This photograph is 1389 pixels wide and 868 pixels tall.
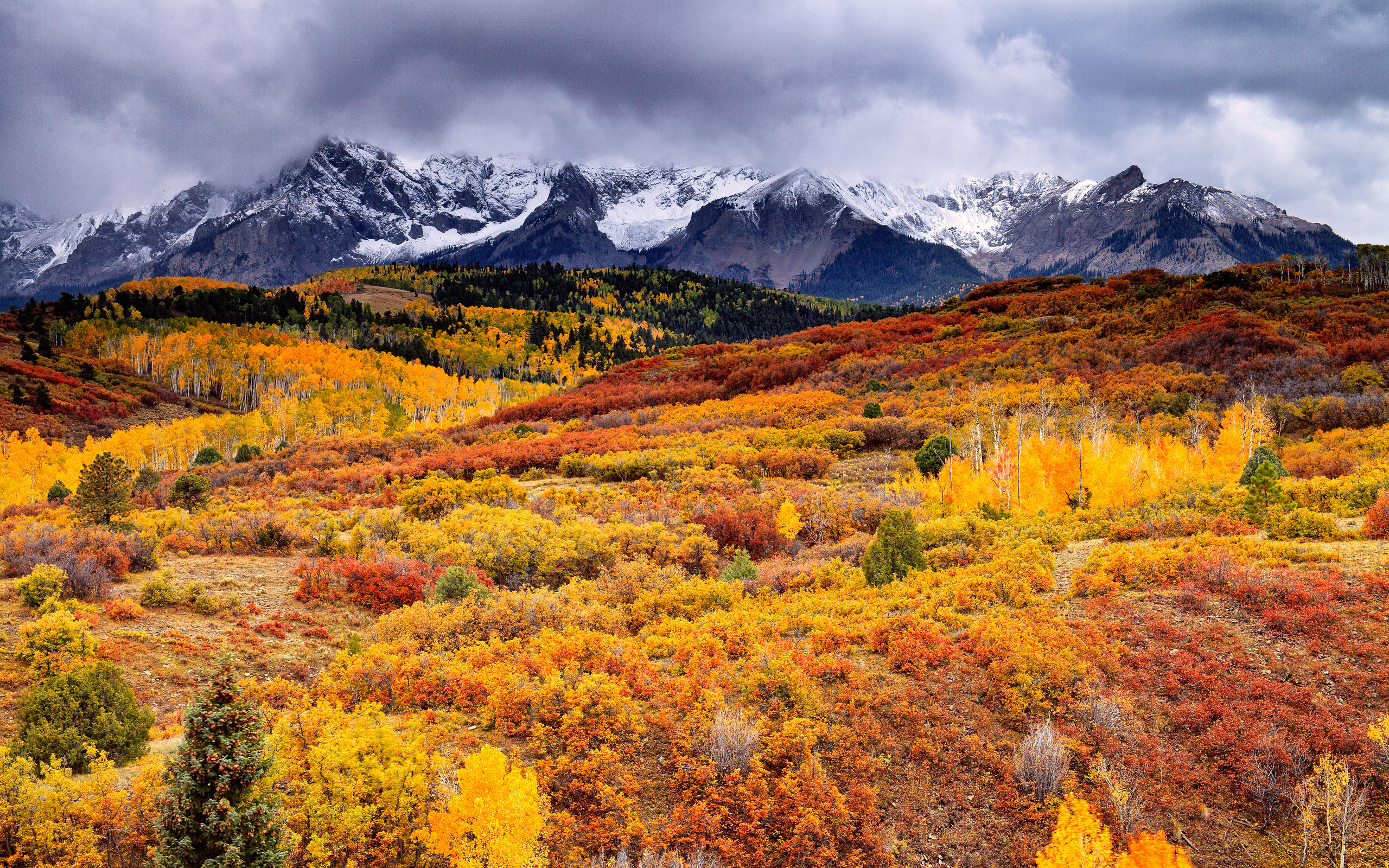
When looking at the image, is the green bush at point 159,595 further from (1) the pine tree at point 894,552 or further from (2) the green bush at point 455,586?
(1) the pine tree at point 894,552

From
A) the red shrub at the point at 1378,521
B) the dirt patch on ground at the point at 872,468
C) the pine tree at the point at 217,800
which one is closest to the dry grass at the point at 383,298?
the dirt patch on ground at the point at 872,468

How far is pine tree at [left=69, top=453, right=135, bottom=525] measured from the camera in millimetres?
16141

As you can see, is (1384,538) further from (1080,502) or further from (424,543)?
(424,543)

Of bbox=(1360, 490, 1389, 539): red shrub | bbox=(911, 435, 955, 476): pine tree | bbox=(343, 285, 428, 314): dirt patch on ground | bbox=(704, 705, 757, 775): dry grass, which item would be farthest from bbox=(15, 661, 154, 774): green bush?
bbox=(343, 285, 428, 314): dirt patch on ground

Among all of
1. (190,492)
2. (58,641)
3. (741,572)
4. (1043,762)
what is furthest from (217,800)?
(190,492)

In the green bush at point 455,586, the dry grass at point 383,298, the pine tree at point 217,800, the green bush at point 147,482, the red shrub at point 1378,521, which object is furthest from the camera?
the dry grass at point 383,298

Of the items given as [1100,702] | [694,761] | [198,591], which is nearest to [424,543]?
[198,591]

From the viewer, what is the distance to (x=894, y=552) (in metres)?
13.0

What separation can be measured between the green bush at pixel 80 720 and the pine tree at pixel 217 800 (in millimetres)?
3159

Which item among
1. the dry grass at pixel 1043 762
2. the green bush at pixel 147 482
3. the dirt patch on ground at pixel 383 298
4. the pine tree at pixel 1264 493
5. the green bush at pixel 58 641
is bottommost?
the dry grass at pixel 1043 762

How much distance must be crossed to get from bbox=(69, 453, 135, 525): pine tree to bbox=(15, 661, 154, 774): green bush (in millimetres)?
10988

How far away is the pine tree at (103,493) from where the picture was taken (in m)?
16.1

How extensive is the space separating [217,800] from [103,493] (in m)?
15.9

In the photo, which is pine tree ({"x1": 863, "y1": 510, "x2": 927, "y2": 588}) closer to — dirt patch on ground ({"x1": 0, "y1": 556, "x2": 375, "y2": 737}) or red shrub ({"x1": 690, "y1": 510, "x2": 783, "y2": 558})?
red shrub ({"x1": 690, "y1": 510, "x2": 783, "y2": 558})
